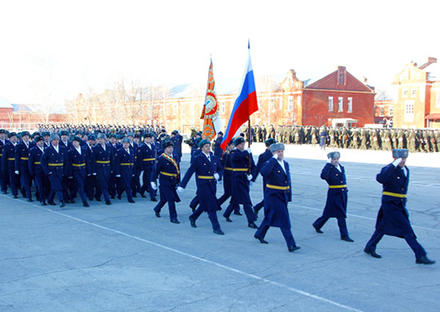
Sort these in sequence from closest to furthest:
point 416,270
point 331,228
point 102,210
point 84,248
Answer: point 416,270 → point 84,248 → point 331,228 → point 102,210

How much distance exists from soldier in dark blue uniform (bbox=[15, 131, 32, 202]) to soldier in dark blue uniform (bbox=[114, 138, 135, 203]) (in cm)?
253

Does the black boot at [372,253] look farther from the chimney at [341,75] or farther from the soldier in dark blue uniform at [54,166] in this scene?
the chimney at [341,75]

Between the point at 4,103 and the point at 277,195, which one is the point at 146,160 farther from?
the point at 4,103

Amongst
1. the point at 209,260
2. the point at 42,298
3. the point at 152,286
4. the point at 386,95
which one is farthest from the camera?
the point at 386,95

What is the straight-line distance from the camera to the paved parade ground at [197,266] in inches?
213

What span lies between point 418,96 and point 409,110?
7.28 ft

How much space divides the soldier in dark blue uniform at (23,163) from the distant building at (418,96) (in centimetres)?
5369

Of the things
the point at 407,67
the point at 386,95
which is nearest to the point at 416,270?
the point at 407,67

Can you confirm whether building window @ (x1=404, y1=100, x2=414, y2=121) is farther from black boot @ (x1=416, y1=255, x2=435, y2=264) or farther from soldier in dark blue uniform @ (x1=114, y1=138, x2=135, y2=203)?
black boot @ (x1=416, y1=255, x2=435, y2=264)

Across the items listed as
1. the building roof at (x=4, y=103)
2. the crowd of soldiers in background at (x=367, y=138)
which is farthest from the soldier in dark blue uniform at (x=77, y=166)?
the building roof at (x=4, y=103)

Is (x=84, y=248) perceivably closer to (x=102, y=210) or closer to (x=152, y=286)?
(x=152, y=286)

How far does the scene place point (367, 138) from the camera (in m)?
34.3

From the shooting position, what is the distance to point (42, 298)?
5.50 m

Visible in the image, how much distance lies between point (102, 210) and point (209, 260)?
16.3 feet
